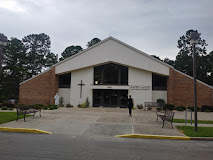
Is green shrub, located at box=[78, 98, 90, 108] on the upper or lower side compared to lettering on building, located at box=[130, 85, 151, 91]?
lower

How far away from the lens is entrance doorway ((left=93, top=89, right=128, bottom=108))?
68.2 ft

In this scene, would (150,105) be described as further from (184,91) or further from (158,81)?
(184,91)

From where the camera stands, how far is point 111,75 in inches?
831

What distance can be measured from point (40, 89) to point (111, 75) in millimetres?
9418

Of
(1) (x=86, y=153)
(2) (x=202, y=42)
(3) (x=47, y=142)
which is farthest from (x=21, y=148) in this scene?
(2) (x=202, y=42)

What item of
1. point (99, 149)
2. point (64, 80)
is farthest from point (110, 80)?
point (99, 149)

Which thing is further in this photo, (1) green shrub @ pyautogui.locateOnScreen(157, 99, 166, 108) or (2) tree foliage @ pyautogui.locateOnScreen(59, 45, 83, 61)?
(2) tree foliage @ pyautogui.locateOnScreen(59, 45, 83, 61)

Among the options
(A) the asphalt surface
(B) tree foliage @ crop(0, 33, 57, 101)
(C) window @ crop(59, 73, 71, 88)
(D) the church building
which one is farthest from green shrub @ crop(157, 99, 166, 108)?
(B) tree foliage @ crop(0, 33, 57, 101)

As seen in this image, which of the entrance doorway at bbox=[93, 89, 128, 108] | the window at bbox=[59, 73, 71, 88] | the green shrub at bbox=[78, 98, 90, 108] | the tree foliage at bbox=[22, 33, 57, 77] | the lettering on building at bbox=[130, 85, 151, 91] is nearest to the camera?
the green shrub at bbox=[78, 98, 90, 108]

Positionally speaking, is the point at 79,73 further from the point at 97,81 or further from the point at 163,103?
the point at 163,103

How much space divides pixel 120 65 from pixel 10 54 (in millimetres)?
24518

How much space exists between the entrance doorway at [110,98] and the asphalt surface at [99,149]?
13.6 meters

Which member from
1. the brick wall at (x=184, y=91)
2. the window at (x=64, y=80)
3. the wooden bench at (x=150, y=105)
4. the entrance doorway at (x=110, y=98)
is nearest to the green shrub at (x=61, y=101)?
the window at (x=64, y=80)

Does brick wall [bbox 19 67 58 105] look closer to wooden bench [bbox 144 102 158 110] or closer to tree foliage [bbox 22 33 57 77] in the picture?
wooden bench [bbox 144 102 158 110]
